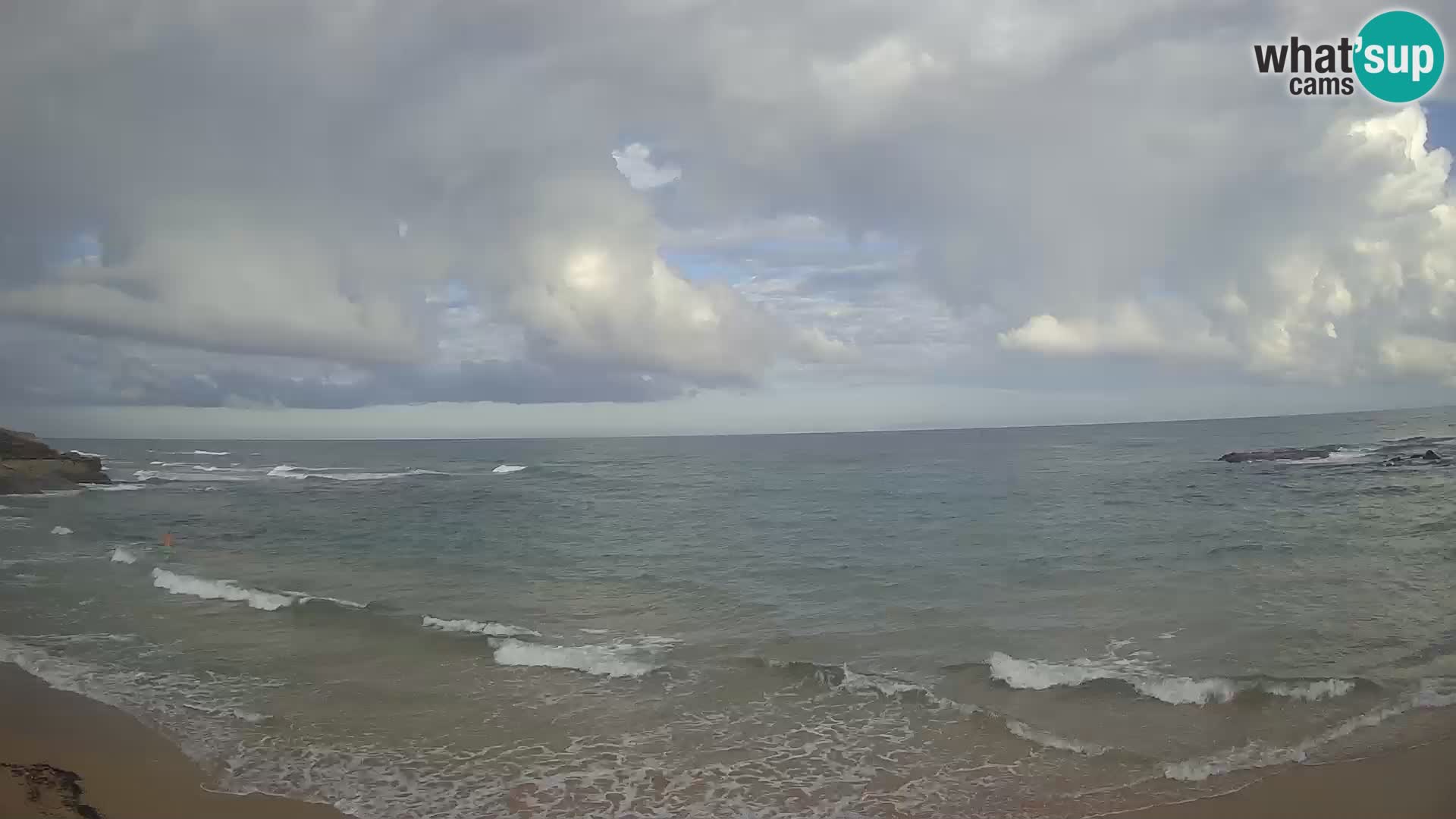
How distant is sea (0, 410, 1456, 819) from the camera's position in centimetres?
931

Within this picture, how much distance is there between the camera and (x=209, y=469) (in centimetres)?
7519

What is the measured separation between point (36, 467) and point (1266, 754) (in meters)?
63.6

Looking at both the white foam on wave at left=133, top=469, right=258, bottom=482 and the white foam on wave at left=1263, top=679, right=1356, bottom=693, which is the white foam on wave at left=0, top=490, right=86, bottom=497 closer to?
the white foam on wave at left=133, top=469, right=258, bottom=482

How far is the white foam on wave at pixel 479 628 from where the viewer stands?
52.1ft

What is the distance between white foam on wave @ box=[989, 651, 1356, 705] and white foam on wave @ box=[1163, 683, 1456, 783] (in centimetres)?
84

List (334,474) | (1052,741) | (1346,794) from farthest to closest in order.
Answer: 1. (334,474)
2. (1052,741)
3. (1346,794)

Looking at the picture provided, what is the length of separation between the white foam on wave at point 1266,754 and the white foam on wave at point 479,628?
37.6 feet

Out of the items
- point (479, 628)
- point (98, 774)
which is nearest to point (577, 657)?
point (479, 628)

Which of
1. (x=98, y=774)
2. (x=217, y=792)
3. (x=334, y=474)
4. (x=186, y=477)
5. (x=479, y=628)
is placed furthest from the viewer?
(x=334, y=474)

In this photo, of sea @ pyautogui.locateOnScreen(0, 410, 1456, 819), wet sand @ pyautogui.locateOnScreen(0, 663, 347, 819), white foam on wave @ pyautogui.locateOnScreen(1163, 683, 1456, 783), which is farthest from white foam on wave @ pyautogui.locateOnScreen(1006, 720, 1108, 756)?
wet sand @ pyautogui.locateOnScreen(0, 663, 347, 819)

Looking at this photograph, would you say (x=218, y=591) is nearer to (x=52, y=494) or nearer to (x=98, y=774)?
(x=98, y=774)

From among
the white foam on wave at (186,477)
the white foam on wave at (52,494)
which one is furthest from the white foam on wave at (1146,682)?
the white foam on wave at (186,477)

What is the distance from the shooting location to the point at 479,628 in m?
16.4

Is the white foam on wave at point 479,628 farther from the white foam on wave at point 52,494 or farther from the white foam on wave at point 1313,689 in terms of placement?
the white foam on wave at point 52,494
